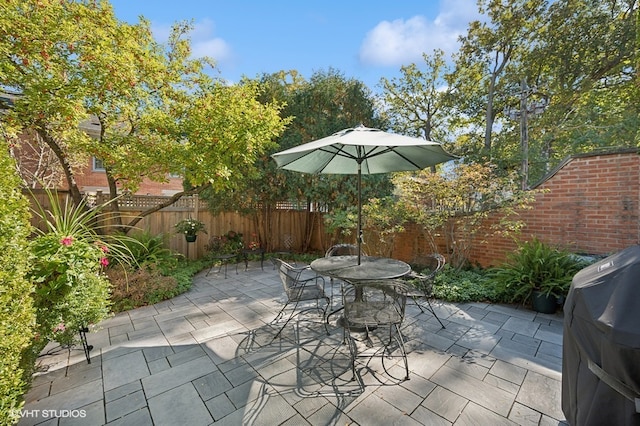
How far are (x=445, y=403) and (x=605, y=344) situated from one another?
1.23 metres

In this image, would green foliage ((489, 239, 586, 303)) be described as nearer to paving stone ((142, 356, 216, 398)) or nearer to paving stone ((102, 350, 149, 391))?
paving stone ((142, 356, 216, 398))

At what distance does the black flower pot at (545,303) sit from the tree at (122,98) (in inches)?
194

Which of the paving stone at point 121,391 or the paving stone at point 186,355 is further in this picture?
the paving stone at point 186,355

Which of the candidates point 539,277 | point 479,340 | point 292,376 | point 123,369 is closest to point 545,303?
point 539,277

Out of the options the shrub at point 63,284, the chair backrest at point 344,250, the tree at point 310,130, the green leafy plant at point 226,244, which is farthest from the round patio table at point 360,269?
the green leafy plant at point 226,244

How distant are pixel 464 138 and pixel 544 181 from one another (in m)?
7.68

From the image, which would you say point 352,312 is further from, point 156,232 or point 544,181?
point 156,232

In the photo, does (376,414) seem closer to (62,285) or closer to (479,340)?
(479,340)

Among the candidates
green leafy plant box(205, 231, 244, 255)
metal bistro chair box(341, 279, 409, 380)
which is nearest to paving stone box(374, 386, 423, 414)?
metal bistro chair box(341, 279, 409, 380)

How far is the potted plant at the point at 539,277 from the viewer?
3596mm

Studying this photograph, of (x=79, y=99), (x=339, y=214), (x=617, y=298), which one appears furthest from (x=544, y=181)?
(x=79, y=99)

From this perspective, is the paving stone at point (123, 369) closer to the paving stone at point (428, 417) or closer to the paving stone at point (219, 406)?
the paving stone at point (219, 406)

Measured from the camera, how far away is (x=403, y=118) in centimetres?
1209

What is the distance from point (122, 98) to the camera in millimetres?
4254
